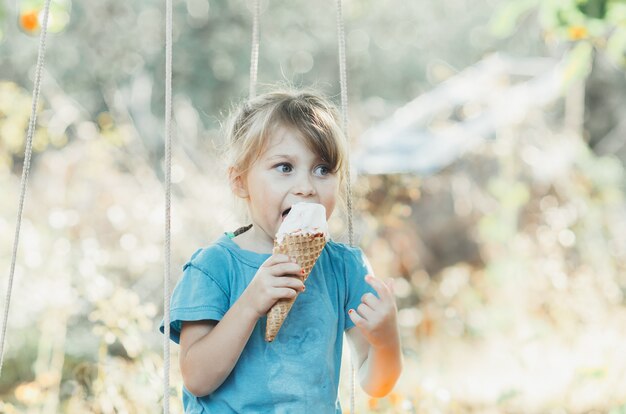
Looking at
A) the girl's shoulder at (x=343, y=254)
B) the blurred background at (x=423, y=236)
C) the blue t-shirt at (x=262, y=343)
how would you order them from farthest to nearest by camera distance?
the blurred background at (x=423, y=236) < the girl's shoulder at (x=343, y=254) < the blue t-shirt at (x=262, y=343)

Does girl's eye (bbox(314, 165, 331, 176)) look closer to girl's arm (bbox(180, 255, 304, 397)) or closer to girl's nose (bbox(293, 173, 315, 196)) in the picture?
girl's nose (bbox(293, 173, 315, 196))

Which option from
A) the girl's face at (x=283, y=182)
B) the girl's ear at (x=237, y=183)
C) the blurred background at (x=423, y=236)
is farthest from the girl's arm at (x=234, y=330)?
the blurred background at (x=423, y=236)

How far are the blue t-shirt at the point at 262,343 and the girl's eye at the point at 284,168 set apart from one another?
0.56 ft

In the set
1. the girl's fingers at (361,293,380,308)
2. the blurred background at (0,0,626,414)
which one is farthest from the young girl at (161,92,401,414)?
the blurred background at (0,0,626,414)

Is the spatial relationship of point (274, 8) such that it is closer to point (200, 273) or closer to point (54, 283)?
→ point (54, 283)

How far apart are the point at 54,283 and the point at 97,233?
4.04 ft

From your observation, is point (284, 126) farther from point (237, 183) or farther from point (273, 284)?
point (273, 284)

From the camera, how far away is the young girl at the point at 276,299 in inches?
57.9

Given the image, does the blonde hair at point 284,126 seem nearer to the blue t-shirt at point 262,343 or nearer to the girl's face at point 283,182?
the girl's face at point 283,182

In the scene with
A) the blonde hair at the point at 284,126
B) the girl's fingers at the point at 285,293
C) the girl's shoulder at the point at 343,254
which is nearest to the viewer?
the girl's fingers at the point at 285,293

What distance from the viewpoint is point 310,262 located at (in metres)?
1.50

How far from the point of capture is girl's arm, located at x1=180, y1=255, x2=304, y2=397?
1428 mm

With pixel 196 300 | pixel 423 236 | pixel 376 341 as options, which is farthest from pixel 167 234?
pixel 423 236

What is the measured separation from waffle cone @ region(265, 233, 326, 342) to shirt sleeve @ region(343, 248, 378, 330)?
238 mm
